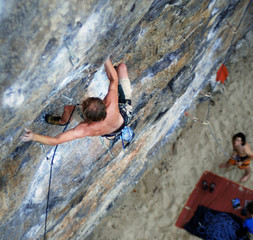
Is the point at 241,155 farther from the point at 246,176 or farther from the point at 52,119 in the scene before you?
the point at 52,119

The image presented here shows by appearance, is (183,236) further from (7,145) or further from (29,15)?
(29,15)

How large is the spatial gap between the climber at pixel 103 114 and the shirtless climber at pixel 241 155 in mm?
2110

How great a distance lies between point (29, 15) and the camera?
1.27 metres

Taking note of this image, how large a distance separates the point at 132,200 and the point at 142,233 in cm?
57

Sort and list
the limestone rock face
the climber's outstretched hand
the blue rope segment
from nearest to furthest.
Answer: the limestone rock face, the climber's outstretched hand, the blue rope segment

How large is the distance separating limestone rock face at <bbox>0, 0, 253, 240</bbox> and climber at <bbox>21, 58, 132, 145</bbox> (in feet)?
0.30

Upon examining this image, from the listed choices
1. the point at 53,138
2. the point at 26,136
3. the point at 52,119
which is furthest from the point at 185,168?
the point at 26,136

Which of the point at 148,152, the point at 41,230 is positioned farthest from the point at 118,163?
the point at 41,230

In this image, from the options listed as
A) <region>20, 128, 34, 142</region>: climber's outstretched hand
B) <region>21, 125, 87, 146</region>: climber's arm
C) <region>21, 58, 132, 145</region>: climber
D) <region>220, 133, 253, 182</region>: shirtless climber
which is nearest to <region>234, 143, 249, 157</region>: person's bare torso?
<region>220, 133, 253, 182</region>: shirtless climber

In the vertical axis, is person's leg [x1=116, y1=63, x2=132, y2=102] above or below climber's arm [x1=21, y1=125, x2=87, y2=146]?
below

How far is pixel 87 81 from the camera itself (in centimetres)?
226

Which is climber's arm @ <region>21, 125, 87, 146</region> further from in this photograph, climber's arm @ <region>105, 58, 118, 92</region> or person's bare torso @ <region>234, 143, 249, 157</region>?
person's bare torso @ <region>234, 143, 249, 157</region>

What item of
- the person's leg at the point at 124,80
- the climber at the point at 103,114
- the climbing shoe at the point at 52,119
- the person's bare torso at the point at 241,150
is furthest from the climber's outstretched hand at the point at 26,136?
the person's bare torso at the point at 241,150

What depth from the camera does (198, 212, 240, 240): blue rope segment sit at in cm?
413
